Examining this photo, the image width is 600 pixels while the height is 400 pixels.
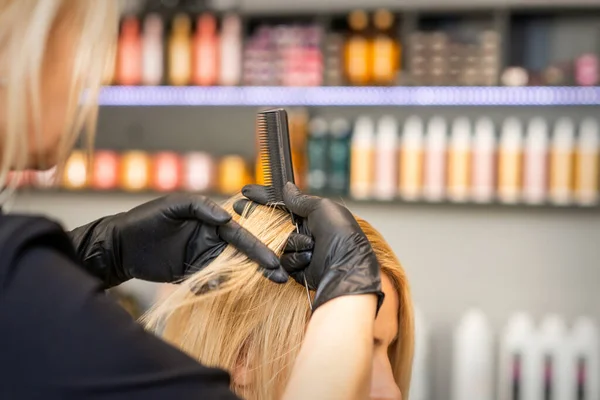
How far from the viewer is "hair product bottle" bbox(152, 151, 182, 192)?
377 centimetres

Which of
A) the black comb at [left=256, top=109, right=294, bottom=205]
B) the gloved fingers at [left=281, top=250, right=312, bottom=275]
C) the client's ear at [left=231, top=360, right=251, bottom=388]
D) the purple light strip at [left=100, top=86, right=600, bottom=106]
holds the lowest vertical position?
the client's ear at [left=231, top=360, right=251, bottom=388]

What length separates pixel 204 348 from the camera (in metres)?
1.49

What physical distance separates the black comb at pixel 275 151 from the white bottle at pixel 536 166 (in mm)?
2154

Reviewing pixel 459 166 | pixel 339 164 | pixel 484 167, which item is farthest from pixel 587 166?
pixel 339 164

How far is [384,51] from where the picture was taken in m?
3.49

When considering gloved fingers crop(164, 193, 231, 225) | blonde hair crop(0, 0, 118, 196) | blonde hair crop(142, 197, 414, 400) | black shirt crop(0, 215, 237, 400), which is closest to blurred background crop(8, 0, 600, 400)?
blonde hair crop(142, 197, 414, 400)

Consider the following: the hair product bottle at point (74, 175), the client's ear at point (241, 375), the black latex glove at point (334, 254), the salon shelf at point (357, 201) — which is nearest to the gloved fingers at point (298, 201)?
the black latex glove at point (334, 254)

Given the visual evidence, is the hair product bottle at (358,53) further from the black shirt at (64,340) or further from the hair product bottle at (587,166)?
the black shirt at (64,340)

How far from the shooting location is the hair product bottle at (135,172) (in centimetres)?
381

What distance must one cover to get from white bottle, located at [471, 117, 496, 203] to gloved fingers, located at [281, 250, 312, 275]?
2183mm

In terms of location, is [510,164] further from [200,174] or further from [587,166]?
[200,174]

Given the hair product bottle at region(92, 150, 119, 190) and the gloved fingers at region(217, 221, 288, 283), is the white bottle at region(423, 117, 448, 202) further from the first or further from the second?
the gloved fingers at region(217, 221, 288, 283)

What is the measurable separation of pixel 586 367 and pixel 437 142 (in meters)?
1.09

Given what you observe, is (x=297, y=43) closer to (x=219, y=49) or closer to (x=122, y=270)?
(x=219, y=49)
